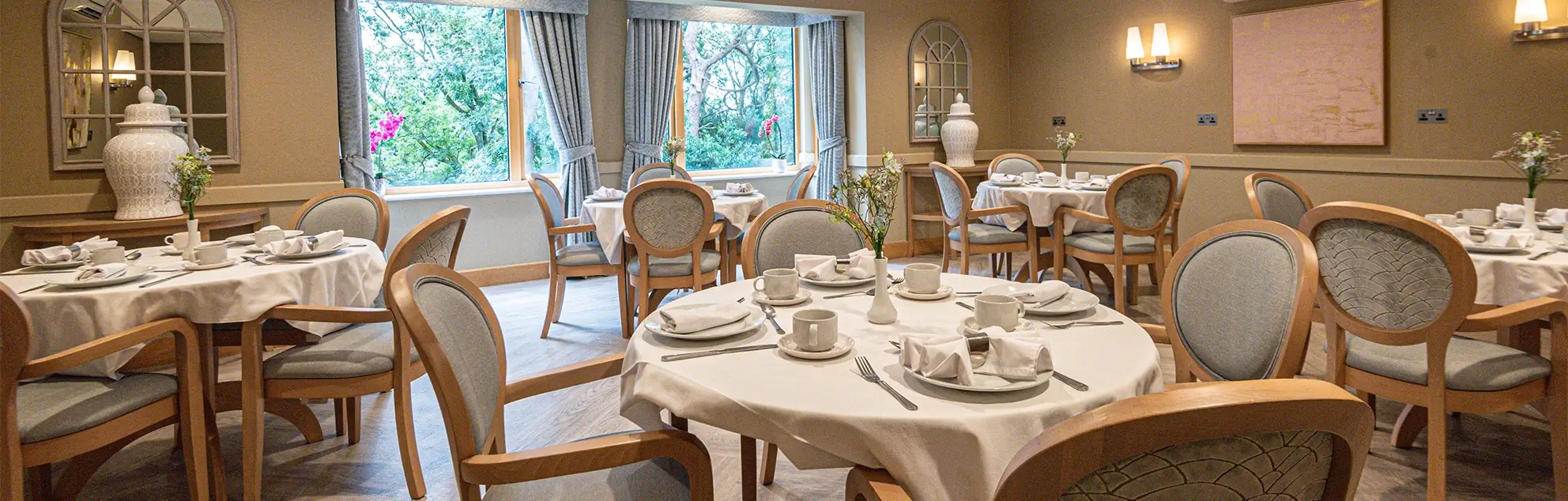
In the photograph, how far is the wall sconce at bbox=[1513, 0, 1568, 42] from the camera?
4762 mm

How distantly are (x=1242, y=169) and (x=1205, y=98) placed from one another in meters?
0.58

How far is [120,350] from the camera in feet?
7.86

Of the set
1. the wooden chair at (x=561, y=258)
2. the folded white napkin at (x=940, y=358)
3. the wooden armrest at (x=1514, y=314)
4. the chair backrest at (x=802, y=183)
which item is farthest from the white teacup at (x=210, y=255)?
the wooden armrest at (x=1514, y=314)

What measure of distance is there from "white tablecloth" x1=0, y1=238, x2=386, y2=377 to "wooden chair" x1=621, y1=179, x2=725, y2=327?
1569 mm

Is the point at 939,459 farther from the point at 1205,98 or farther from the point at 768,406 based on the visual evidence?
the point at 1205,98

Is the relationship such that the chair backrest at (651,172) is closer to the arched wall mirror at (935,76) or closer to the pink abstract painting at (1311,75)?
the arched wall mirror at (935,76)

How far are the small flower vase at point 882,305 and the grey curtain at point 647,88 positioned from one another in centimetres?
493

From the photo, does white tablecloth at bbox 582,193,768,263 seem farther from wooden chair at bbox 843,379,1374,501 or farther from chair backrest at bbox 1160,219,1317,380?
wooden chair at bbox 843,379,1374,501

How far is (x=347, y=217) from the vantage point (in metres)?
3.99

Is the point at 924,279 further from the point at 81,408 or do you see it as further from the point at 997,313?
the point at 81,408

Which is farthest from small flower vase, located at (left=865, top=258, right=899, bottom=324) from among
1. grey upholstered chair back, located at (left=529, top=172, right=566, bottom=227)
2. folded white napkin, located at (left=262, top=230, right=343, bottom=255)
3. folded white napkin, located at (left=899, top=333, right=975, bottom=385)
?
grey upholstered chair back, located at (left=529, top=172, right=566, bottom=227)

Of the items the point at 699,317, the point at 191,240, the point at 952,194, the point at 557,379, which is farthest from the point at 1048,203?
the point at 191,240

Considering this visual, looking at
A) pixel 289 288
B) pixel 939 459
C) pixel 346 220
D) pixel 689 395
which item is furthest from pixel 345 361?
pixel 939 459

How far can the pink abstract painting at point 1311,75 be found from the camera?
18.4 ft
